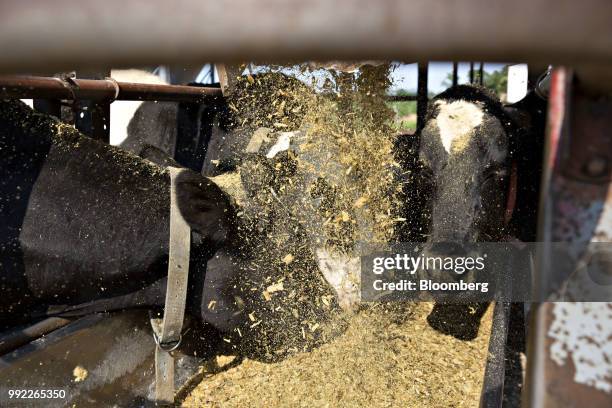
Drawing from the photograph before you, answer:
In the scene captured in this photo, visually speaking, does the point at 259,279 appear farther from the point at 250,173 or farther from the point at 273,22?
the point at 273,22

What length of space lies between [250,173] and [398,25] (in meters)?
1.95

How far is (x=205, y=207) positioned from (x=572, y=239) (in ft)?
5.41

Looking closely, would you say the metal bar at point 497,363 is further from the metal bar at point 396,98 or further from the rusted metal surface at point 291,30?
the rusted metal surface at point 291,30

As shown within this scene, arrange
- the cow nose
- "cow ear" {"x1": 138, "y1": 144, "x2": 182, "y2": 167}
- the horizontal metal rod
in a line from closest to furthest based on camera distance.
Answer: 1. the horizontal metal rod
2. the cow nose
3. "cow ear" {"x1": 138, "y1": 144, "x2": 182, "y2": 167}

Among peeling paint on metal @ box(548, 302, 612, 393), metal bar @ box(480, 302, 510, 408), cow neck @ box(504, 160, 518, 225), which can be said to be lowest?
metal bar @ box(480, 302, 510, 408)

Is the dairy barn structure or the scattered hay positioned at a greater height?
the dairy barn structure

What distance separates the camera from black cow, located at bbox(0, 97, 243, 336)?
197 centimetres

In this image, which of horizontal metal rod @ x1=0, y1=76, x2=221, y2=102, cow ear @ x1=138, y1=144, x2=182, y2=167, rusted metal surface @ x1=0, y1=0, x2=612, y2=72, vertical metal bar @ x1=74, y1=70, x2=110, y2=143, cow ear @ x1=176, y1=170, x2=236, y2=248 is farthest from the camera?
cow ear @ x1=138, y1=144, x2=182, y2=167

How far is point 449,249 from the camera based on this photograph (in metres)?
2.43

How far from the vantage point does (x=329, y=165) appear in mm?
2283

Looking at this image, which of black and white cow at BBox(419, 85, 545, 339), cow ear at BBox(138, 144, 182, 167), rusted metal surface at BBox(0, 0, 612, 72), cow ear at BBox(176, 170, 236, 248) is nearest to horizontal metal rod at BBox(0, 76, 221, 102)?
cow ear at BBox(138, 144, 182, 167)

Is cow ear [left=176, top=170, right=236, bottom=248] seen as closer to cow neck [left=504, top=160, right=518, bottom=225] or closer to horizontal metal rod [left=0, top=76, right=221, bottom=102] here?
horizontal metal rod [left=0, top=76, right=221, bottom=102]

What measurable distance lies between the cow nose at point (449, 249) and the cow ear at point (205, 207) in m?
1.02

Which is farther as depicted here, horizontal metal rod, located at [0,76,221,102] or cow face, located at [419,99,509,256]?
cow face, located at [419,99,509,256]
